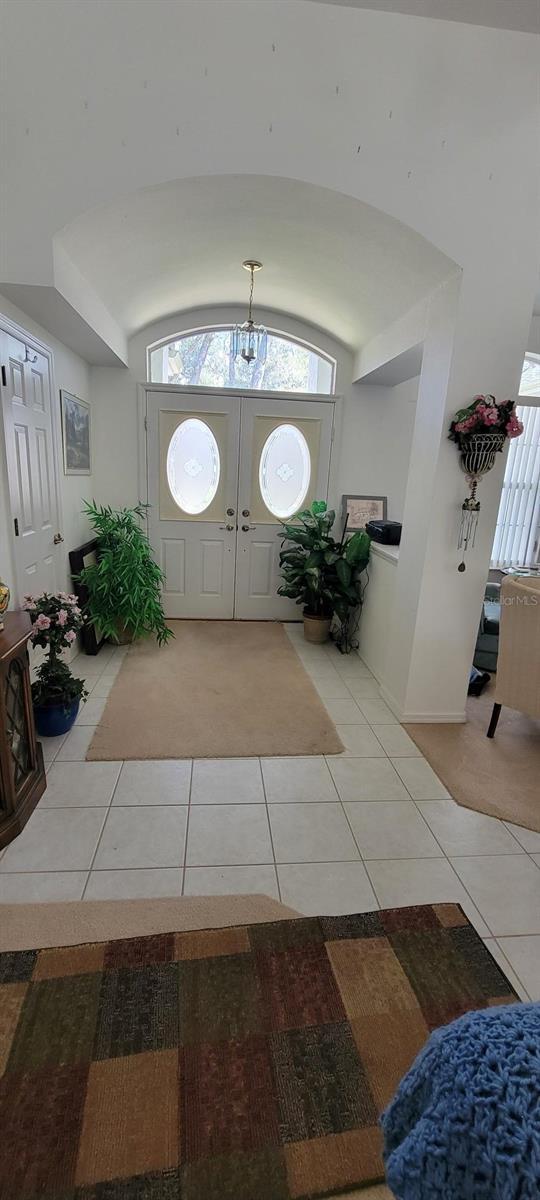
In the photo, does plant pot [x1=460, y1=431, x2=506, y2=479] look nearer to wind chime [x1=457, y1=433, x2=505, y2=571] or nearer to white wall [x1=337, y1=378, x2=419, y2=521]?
wind chime [x1=457, y1=433, x2=505, y2=571]

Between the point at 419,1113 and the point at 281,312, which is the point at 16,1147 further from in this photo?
the point at 281,312

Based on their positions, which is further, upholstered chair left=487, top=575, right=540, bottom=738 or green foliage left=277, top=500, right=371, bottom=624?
green foliage left=277, top=500, right=371, bottom=624

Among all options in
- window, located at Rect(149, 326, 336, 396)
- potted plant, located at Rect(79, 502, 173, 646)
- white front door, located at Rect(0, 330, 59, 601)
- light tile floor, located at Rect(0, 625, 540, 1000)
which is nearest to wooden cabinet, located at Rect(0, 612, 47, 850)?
light tile floor, located at Rect(0, 625, 540, 1000)

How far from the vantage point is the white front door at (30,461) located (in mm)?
2539

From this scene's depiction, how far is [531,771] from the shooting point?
101 inches

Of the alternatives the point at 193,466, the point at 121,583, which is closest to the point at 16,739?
the point at 121,583

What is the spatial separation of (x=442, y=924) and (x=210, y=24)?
3.28 metres

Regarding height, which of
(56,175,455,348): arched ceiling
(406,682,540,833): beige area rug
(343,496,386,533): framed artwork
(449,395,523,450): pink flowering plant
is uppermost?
(56,175,455,348): arched ceiling

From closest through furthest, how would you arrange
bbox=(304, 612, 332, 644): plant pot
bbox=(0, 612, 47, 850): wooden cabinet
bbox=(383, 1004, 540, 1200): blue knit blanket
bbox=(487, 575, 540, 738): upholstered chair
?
bbox=(383, 1004, 540, 1200): blue knit blanket < bbox=(0, 612, 47, 850): wooden cabinet < bbox=(487, 575, 540, 738): upholstered chair < bbox=(304, 612, 332, 644): plant pot

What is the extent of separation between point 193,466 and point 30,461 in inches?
73.0

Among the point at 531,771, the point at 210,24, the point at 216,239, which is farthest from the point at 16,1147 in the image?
the point at 216,239

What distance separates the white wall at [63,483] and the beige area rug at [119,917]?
5.20 feet

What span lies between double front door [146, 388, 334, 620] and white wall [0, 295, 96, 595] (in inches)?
23.8

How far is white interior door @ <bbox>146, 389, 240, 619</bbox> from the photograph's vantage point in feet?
14.3
